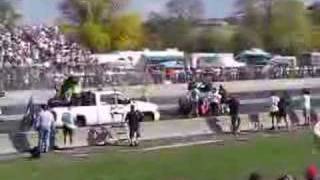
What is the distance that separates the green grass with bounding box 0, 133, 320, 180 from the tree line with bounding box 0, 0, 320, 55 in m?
74.5

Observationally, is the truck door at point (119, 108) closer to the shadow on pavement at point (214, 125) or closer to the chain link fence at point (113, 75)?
the shadow on pavement at point (214, 125)

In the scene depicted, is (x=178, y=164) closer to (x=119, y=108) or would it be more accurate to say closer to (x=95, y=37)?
(x=119, y=108)

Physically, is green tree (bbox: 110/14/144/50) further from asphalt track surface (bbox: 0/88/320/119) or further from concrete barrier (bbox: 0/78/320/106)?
asphalt track surface (bbox: 0/88/320/119)

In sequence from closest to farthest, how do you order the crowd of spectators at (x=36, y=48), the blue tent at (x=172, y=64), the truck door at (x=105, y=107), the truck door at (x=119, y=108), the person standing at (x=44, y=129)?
the person standing at (x=44, y=129) < the truck door at (x=105, y=107) < the truck door at (x=119, y=108) < the crowd of spectators at (x=36, y=48) < the blue tent at (x=172, y=64)

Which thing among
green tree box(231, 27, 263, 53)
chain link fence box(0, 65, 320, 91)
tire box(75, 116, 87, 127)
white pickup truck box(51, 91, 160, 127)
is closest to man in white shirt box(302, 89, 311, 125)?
white pickup truck box(51, 91, 160, 127)

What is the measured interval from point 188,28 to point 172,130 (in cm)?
11874

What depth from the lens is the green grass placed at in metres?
23.5

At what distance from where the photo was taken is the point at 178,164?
2544 cm

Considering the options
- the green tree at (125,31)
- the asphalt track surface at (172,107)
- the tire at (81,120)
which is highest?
the green tree at (125,31)

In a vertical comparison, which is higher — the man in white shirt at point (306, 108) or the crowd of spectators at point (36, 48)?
the crowd of spectators at point (36, 48)

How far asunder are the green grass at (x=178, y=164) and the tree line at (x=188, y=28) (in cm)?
7455

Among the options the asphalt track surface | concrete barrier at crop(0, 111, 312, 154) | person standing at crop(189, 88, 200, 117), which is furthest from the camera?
the asphalt track surface

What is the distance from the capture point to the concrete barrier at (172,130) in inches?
1087

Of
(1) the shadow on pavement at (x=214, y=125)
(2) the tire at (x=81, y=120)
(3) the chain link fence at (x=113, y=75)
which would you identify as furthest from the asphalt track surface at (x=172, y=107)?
(1) the shadow on pavement at (x=214, y=125)
